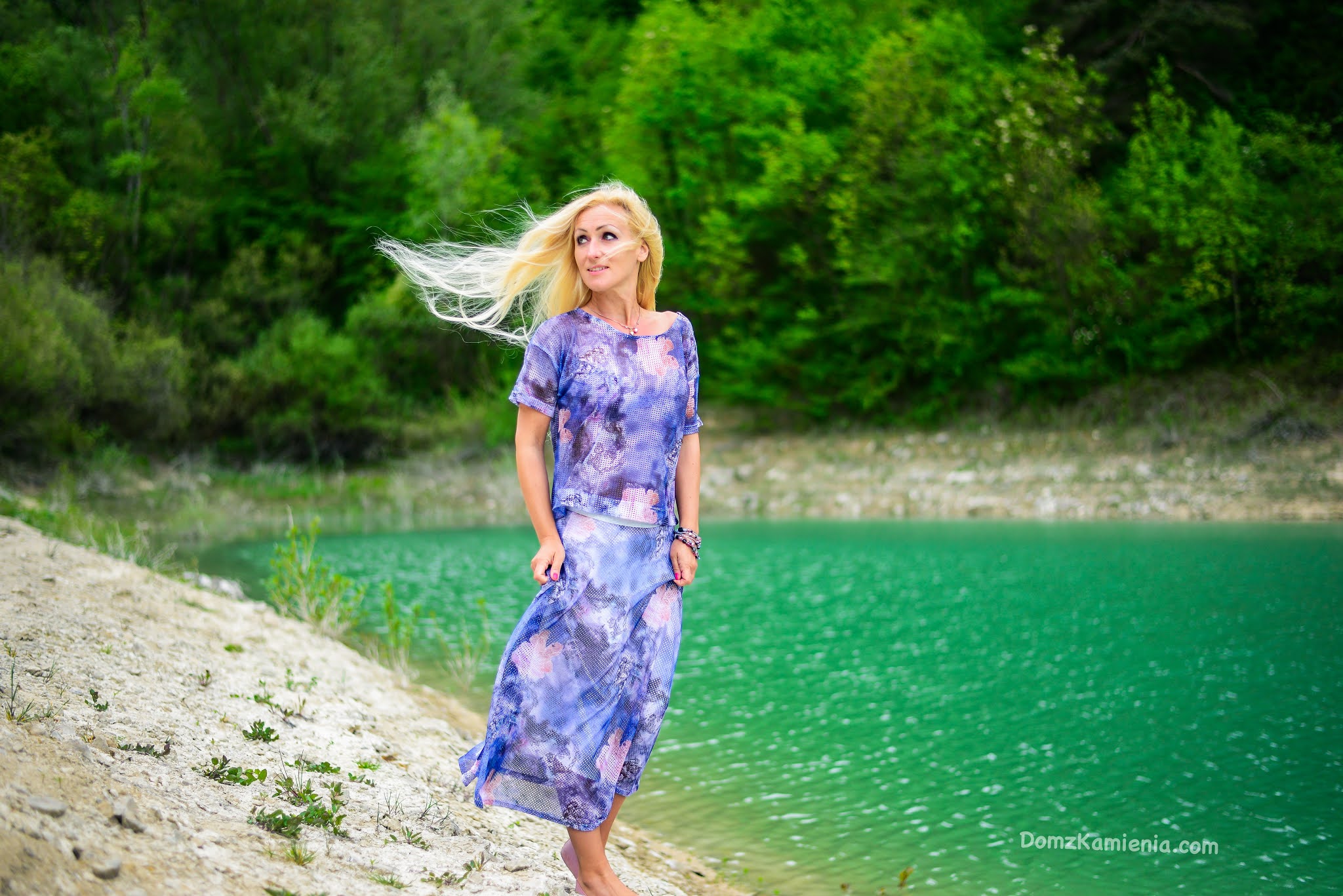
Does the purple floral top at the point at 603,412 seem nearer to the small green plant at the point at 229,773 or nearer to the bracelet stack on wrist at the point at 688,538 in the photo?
the bracelet stack on wrist at the point at 688,538

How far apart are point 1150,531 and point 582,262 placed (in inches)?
531

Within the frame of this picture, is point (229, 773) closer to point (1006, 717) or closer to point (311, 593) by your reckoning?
point (311, 593)

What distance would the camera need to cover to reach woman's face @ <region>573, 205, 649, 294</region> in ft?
11.8

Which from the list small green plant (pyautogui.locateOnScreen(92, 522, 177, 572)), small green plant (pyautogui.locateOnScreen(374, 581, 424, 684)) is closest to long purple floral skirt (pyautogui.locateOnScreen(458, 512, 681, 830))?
small green plant (pyautogui.locateOnScreen(374, 581, 424, 684))

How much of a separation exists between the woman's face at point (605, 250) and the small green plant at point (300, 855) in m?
1.93

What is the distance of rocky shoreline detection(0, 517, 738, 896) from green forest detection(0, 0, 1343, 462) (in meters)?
15.2

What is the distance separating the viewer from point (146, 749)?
3.71 metres


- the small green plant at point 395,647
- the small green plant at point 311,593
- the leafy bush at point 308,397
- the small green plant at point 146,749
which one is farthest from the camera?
the leafy bush at point 308,397

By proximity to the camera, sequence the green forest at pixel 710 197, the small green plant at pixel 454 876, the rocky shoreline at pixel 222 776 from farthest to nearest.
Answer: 1. the green forest at pixel 710 197
2. the small green plant at pixel 454 876
3. the rocky shoreline at pixel 222 776

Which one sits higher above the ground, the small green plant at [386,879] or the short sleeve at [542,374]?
the short sleeve at [542,374]

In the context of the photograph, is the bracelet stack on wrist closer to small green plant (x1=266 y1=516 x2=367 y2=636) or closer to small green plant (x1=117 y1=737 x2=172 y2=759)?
small green plant (x1=117 y1=737 x2=172 y2=759)

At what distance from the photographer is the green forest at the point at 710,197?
20.6 metres

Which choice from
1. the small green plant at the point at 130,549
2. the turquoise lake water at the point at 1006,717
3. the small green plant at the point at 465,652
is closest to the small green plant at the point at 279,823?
the turquoise lake water at the point at 1006,717

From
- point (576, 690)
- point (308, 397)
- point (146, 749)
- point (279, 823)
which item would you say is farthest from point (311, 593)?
point (308, 397)
